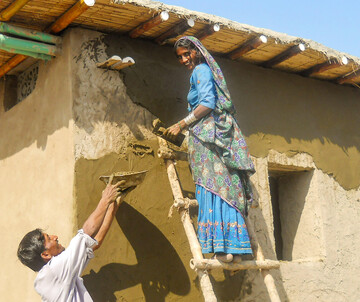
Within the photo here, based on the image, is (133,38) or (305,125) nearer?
(133,38)

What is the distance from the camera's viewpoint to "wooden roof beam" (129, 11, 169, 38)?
15.6 feet

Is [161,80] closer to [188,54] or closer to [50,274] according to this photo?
[188,54]

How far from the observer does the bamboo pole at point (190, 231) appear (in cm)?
429

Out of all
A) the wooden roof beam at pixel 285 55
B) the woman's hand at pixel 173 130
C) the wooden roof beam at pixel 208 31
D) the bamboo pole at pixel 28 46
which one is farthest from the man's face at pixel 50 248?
the wooden roof beam at pixel 285 55

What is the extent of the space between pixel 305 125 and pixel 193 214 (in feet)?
5.65

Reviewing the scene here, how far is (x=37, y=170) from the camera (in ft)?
17.0

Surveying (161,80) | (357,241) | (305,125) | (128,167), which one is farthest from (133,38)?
(357,241)

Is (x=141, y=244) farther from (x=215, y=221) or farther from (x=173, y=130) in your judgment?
(x=173, y=130)

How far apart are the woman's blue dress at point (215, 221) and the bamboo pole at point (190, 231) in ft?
0.22

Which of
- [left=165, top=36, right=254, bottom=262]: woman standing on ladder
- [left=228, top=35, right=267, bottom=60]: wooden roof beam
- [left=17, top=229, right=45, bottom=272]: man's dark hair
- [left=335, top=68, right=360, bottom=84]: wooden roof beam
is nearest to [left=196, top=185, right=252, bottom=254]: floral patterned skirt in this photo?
[left=165, top=36, right=254, bottom=262]: woman standing on ladder

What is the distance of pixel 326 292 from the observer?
5879 mm

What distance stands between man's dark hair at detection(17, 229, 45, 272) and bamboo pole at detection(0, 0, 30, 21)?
5.18 feet

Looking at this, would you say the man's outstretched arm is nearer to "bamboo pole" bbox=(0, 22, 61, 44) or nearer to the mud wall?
the mud wall

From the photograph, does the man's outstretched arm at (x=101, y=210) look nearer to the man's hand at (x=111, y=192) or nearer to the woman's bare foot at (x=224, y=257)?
the man's hand at (x=111, y=192)
